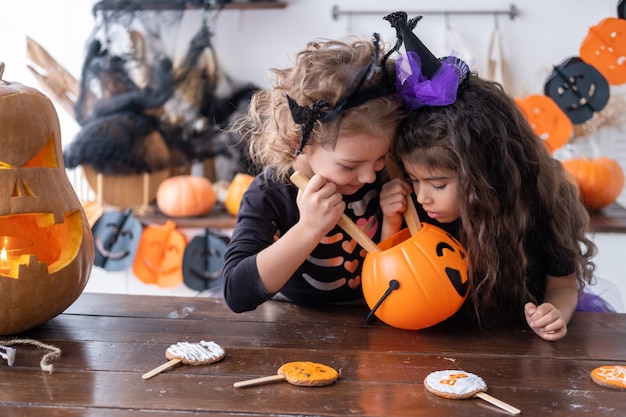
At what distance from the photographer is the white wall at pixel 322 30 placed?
284 centimetres

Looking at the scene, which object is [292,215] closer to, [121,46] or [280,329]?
[280,329]

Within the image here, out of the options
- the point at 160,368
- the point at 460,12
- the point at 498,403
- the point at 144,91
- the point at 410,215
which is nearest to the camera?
the point at 498,403

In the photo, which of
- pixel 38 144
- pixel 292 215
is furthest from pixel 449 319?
pixel 38 144

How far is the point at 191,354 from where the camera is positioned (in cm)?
103

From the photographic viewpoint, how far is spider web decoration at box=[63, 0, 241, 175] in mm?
2695

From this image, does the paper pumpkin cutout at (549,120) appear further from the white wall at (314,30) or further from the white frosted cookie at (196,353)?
the white frosted cookie at (196,353)

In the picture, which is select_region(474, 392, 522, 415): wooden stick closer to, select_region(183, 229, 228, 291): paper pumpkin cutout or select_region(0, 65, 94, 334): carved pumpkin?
select_region(0, 65, 94, 334): carved pumpkin

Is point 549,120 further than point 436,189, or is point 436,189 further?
point 549,120

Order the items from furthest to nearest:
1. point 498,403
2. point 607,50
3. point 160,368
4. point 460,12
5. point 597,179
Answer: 1. point 460,12
2. point 597,179
3. point 607,50
4. point 160,368
5. point 498,403

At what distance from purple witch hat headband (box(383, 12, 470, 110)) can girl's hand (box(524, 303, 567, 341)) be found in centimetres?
38

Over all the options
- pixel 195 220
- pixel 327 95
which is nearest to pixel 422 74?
pixel 327 95

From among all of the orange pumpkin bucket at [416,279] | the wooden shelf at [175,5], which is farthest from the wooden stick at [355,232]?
the wooden shelf at [175,5]

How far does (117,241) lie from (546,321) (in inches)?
74.6

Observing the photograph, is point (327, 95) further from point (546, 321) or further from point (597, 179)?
point (597, 179)
